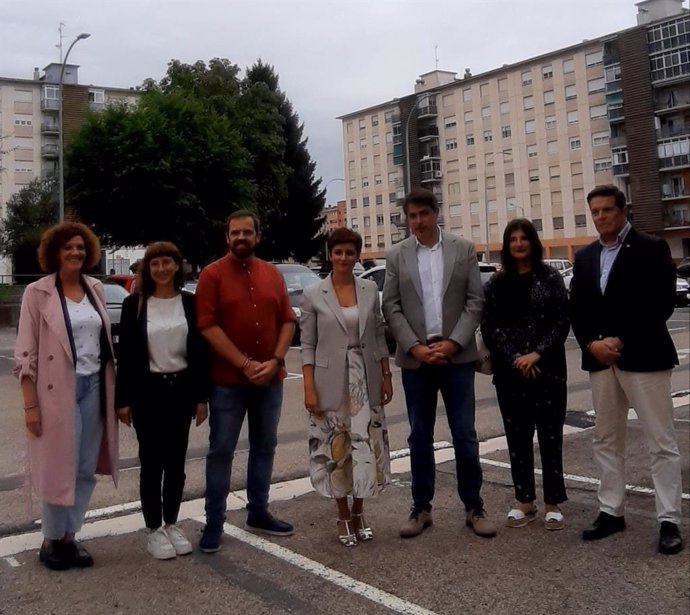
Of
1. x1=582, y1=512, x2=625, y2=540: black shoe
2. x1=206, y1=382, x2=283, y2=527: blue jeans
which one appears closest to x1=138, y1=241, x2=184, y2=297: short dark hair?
x1=206, y1=382, x2=283, y2=527: blue jeans

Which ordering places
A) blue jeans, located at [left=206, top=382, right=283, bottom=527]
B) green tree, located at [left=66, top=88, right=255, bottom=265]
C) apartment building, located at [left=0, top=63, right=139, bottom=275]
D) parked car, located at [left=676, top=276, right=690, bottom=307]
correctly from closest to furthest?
blue jeans, located at [left=206, top=382, right=283, bottom=527] < parked car, located at [left=676, top=276, right=690, bottom=307] < green tree, located at [left=66, top=88, right=255, bottom=265] < apartment building, located at [left=0, top=63, right=139, bottom=275]

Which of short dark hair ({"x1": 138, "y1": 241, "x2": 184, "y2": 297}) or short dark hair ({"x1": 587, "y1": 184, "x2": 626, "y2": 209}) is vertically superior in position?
short dark hair ({"x1": 587, "y1": 184, "x2": 626, "y2": 209})

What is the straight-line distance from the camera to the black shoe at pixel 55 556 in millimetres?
4289

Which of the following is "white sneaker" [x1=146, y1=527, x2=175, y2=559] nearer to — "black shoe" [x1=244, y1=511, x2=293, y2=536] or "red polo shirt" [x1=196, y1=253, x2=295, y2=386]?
"black shoe" [x1=244, y1=511, x2=293, y2=536]

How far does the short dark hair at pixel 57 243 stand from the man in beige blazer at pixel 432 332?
1792 mm

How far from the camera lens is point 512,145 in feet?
240

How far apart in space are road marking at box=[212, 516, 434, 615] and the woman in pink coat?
90cm

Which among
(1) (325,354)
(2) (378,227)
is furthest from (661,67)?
(1) (325,354)

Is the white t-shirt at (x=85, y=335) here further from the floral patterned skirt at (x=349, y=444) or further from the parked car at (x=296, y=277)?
the parked car at (x=296, y=277)

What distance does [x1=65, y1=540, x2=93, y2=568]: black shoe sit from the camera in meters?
4.32

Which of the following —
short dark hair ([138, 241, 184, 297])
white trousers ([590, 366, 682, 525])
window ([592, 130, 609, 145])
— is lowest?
white trousers ([590, 366, 682, 525])

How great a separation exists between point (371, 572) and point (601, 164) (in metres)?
67.9

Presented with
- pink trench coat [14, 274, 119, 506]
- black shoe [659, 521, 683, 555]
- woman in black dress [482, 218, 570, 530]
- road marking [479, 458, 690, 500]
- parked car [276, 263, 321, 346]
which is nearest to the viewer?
pink trench coat [14, 274, 119, 506]

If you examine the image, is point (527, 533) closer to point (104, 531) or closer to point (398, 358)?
point (398, 358)
